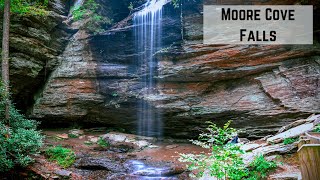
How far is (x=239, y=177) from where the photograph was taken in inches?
204

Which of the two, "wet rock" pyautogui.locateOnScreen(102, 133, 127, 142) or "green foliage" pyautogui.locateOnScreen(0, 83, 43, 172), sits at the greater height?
"green foliage" pyautogui.locateOnScreen(0, 83, 43, 172)

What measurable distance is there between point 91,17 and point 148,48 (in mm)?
4190

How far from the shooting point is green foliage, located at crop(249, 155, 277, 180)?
5749 millimetres

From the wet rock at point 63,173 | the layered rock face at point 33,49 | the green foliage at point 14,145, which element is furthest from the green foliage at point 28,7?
the wet rock at point 63,173

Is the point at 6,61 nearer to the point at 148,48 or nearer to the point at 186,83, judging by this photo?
the point at 148,48

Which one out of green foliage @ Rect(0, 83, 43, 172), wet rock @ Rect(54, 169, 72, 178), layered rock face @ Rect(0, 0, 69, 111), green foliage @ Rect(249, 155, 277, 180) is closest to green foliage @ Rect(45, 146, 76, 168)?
wet rock @ Rect(54, 169, 72, 178)

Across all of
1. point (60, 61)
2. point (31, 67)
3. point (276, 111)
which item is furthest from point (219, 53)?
point (31, 67)

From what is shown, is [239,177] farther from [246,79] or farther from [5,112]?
[5,112]

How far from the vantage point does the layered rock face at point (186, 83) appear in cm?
1084

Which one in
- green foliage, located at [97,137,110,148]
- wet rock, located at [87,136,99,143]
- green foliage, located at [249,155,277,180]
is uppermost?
green foliage, located at [249,155,277,180]

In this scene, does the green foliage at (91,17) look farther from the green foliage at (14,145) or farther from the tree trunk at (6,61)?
the green foliage at (14,145)

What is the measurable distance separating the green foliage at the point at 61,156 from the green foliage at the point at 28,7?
276 inches

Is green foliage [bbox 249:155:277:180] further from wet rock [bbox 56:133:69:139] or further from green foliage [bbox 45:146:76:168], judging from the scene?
wet rock [bbox 56:133:69:139]

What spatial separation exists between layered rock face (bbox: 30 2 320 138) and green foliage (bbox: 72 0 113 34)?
566 mm
